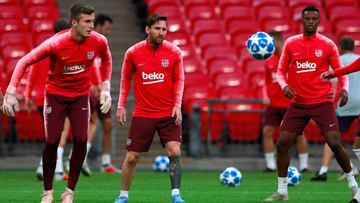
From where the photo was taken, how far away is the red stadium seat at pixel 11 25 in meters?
23.1

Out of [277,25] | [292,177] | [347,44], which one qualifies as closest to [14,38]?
[277,25]

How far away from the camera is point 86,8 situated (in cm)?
1222

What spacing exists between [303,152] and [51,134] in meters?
7.56

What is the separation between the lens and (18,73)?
11836mm

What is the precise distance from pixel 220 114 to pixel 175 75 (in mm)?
7652

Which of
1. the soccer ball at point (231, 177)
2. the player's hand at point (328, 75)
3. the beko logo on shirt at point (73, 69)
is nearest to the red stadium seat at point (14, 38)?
the soccer ball at point (231, 177)

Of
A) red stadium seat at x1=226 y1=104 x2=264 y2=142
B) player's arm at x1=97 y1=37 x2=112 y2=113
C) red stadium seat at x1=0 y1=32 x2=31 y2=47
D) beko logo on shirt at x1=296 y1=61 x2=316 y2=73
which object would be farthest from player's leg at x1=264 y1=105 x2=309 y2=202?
red stadium seat at x1=0 y1=32 x2=31 y2=47

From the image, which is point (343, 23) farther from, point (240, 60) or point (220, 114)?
point (220, 114)

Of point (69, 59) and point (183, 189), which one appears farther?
point (183, 189)

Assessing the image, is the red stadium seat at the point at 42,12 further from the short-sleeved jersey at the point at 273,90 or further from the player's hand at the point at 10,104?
the player's hand at the point at 10,104

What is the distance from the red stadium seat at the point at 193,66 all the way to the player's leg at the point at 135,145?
30.9ft

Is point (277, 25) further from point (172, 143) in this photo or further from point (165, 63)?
point (172, 143)

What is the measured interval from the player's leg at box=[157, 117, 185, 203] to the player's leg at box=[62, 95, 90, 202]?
2.99 feet

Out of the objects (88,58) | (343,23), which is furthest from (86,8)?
(343,23)
